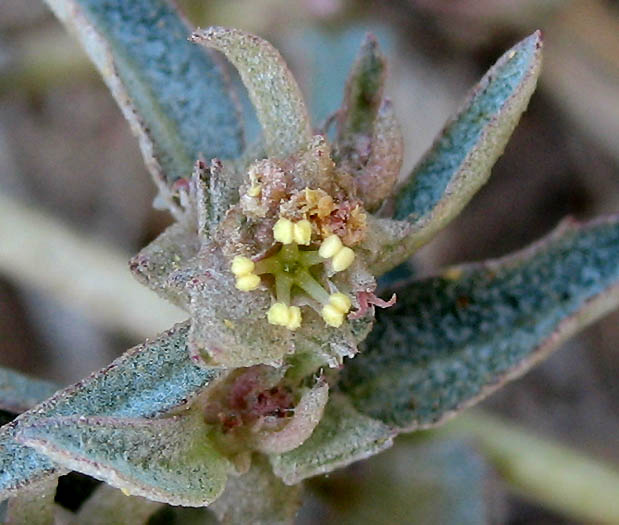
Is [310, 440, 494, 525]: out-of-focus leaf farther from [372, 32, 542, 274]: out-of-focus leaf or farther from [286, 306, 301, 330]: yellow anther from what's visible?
[286, 306, 301, 330]: yellow anther

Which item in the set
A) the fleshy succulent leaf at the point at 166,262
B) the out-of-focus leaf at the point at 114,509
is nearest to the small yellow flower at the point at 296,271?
the fleshy succulent leaf at the point at 166,262

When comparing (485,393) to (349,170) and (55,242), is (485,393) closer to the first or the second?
(349,170)

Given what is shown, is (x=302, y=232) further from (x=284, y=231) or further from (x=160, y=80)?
(x=160, y=80)

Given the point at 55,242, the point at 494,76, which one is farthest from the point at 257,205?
the point at 55,242

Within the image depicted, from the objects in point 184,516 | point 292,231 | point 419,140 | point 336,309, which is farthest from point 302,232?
point 419,140

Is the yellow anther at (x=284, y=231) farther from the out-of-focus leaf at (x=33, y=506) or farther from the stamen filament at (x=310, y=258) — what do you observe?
the out-of-focus leaf at (x=33, y=506)

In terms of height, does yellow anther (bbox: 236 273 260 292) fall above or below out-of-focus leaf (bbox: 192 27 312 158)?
below

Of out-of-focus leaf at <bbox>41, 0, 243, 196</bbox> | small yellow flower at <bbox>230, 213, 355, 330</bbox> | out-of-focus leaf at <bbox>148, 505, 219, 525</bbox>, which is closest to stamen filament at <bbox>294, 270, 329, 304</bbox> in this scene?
small yellow flower at <bbox>230, 213, 355, 330</bbox>
